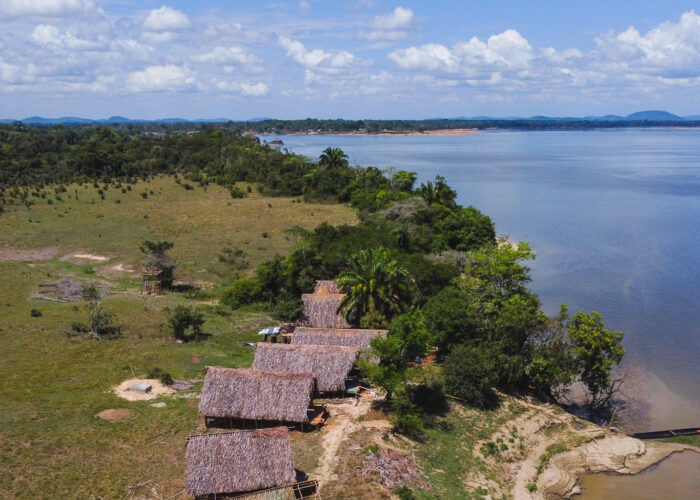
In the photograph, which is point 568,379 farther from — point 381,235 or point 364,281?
point 381,235

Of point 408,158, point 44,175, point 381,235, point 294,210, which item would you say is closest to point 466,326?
point 381,235

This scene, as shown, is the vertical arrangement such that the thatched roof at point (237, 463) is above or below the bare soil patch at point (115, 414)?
above

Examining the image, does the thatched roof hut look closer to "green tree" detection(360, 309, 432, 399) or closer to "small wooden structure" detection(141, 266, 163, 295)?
"green tree" detection(360, 309, 432, 399)

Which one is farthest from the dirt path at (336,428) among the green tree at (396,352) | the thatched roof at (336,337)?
the thatched roof at (336,337)

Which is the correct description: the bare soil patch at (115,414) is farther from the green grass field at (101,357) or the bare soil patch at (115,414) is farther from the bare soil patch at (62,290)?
the bare soil patch at (62,290)

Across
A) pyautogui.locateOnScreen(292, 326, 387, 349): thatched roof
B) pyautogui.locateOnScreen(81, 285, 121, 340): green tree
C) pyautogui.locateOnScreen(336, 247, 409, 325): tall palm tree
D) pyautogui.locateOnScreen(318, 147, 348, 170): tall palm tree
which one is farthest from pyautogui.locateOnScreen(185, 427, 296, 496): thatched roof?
pyautogui.locateOnScreen(318, 147, 348, 170): tall palm tree

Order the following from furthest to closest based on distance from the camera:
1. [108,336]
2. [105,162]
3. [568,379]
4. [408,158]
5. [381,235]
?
[408,158], [105,162], [381,235], [108,336], [568,379]

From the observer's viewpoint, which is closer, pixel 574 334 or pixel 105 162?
pixel 574 334
